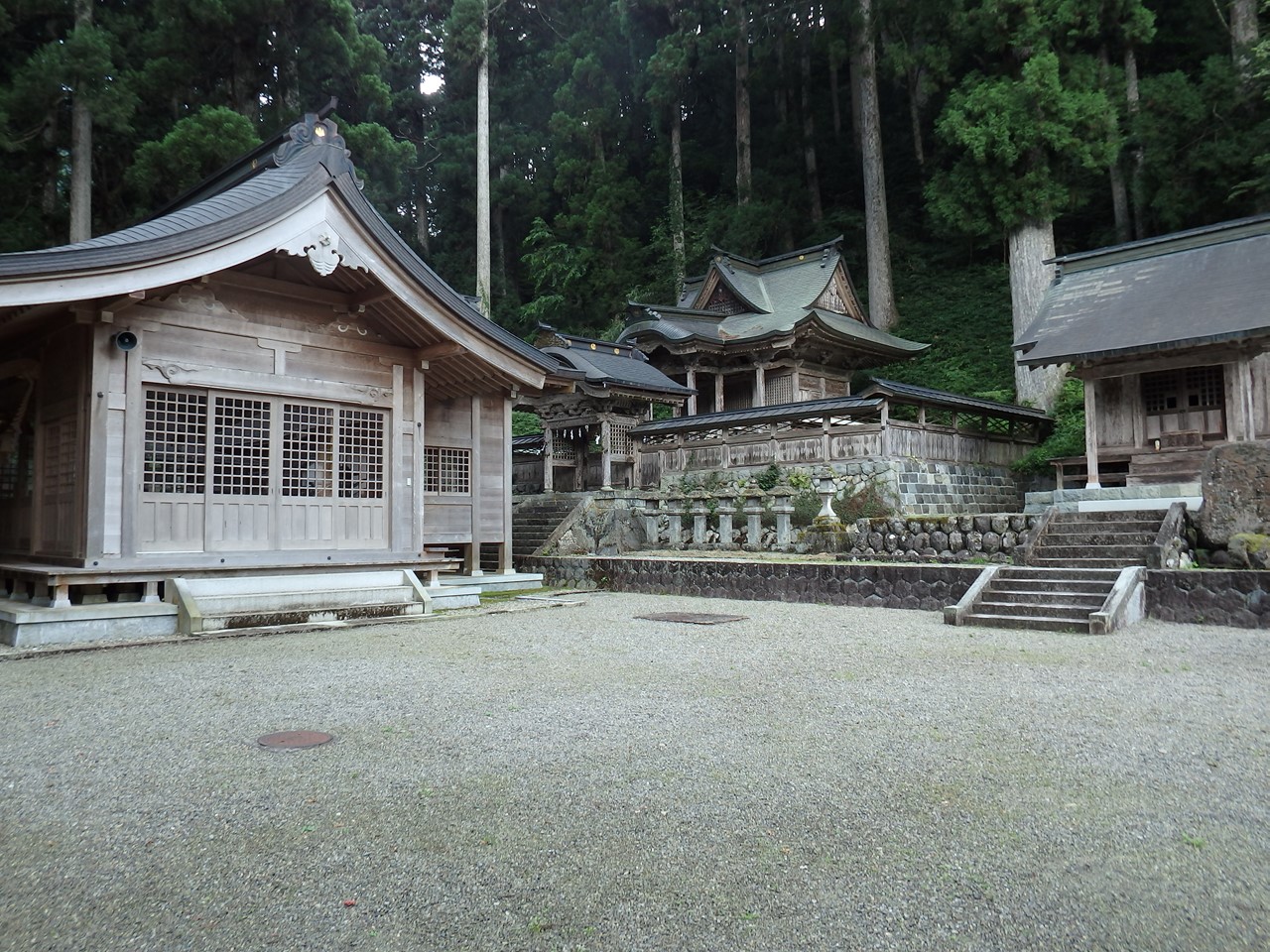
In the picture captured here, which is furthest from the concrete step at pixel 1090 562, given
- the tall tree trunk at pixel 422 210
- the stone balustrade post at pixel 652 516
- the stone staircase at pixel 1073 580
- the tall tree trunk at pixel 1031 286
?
the tall tree trunk at pixel 422 210

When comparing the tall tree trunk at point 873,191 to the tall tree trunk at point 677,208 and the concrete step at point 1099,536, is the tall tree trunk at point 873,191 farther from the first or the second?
the concrete step at point 1099,536

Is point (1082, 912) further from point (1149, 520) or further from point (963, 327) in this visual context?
point (963, 327)

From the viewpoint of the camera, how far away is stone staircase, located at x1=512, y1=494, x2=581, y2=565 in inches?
764

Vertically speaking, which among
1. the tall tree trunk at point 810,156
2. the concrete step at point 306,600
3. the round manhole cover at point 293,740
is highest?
the tall tree trunk at point 810,156

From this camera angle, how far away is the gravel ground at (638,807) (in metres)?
2.70

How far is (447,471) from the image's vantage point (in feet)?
44.3

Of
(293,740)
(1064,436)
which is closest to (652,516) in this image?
(1064,436)

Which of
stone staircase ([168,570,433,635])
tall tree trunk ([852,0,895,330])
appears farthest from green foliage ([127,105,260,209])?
tall tree trunk ([852,0,895,330])

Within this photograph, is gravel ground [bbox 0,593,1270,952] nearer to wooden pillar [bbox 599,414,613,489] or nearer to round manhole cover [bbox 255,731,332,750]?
round manhole cover [bbox 255,731,332,750]

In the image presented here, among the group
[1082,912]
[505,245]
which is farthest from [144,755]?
[505,245]

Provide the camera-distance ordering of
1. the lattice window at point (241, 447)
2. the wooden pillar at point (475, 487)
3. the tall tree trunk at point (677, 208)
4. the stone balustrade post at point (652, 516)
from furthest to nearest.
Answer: the tall tree trunk at point (677, 208) → the stone balustrade post at point (652, 516) → the wooden pillar at point (475, 487) → the lattice window at point (241, 447)

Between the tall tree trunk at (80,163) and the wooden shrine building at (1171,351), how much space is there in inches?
834

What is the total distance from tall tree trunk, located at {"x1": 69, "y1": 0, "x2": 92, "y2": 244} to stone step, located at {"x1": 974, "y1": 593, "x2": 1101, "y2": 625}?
20106 mm

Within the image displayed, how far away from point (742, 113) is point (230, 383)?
33207mm
